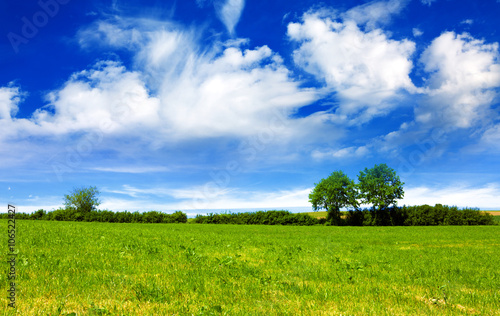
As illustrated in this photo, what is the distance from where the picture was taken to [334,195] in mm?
77562

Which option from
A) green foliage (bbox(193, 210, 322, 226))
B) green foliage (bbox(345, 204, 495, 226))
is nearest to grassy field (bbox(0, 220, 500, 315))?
green foliage (bbox(193, 210, 322, 226))

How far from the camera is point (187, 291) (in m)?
7.53

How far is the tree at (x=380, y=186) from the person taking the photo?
245 feet

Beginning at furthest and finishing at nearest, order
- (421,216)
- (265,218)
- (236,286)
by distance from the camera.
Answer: (265,218)
(421,216)
(236,286)

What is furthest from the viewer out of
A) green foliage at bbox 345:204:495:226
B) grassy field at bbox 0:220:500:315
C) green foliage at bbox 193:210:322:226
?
green foliage at bbox 193:210:322:226

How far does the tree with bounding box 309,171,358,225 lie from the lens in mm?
77125

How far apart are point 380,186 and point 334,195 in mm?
11614

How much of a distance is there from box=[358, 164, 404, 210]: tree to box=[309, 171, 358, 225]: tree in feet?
8.96

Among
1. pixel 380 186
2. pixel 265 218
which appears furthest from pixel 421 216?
pixel 265 218

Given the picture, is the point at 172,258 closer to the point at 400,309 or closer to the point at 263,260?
the point at 263,260

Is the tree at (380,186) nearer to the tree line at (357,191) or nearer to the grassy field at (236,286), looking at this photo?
the tree line at (357,191)

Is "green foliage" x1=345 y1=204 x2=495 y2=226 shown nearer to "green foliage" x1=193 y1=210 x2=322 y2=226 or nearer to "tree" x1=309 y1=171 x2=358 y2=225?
"tree" x1=309 y1=171 x2=358 y2=225

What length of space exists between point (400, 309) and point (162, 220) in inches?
3051

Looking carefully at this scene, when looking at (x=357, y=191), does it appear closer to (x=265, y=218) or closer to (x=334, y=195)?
(x=334, y=195)
